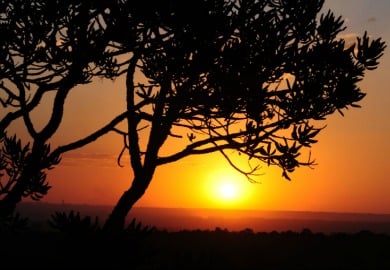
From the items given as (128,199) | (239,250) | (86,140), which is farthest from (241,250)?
(86,140)

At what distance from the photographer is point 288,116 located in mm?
10914

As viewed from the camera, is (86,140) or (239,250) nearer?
(86,140)

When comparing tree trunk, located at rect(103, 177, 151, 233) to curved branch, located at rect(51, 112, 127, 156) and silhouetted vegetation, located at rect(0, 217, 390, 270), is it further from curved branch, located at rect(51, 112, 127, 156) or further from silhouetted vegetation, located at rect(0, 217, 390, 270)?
silhouetted vegetation, located at rect(0, 217, 390, 270)

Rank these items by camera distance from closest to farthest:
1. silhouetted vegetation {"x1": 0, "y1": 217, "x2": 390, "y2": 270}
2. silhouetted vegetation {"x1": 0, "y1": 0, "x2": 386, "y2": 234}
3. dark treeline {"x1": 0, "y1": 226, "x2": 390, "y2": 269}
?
silhouetted vegetation {"x1": 0, "y1": 0, "x2": 386, "y2": 234}, silhouetted vegetation {"x1": 0, "y1": 217, "x2": 390, "y2": 270}, dark treeline {"x1": 0, "y1": 226, "x2": 390, "y2": 269}

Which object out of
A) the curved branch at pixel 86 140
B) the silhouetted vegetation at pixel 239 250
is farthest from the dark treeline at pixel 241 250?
the curved branch at pixel 86 140

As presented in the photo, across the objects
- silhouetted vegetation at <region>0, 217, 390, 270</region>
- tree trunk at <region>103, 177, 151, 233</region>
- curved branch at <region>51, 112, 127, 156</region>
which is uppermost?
curved branch at <region>51, 112, 127, 156</region>

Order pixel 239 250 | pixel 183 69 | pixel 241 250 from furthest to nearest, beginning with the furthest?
pixel 239 250, pixel 241 250, pixel 183 69

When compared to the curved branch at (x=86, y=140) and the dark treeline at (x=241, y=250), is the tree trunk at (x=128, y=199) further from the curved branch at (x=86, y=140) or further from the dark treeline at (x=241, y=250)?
the dark treeline at (x=241, y=250)

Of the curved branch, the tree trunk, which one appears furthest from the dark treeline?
the curved branch

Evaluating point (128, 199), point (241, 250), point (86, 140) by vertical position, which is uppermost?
point (86, 140)

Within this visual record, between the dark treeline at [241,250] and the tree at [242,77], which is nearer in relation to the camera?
the tree at [242,77]

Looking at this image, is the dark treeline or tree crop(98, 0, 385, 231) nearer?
tree crop(98, 0, 385, 231)

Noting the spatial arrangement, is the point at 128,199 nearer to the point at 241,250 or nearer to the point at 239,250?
the point at 241,250

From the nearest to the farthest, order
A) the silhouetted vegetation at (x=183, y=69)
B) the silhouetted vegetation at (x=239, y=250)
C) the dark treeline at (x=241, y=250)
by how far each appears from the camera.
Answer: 1. the silhouetted vegetation at (x=183, y=69)
2. the silhouetted vegetation at (x=239, y=250)
3. the dark treeline at (x=241, y=250)
